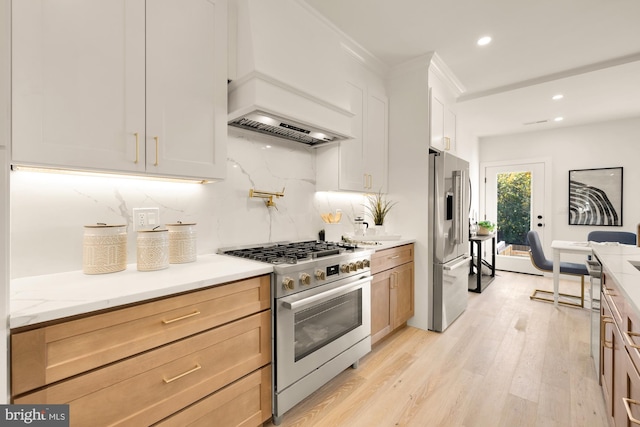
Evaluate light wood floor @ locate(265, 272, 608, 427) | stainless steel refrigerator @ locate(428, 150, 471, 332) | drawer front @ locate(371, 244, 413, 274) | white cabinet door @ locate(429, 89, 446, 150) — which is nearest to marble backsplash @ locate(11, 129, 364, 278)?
drawer front @ locate(371, 244, 413, 274)

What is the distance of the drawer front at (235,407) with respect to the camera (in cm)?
126

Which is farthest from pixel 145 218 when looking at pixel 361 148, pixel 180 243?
pixel 361 148

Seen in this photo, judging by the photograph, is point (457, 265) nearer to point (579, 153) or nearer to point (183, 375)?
point (183, 375)

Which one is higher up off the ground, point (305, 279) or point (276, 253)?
point (276, 253)

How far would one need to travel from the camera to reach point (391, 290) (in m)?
2.66

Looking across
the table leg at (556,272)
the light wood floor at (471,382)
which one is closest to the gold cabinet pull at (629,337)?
the light wood floor at (471,382)

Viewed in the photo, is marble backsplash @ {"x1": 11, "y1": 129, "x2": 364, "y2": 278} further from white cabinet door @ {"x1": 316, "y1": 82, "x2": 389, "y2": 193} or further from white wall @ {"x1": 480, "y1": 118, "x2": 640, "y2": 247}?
white wall @ {"x1": 480, "y1": 118, "x2": 640, "y2": 247}

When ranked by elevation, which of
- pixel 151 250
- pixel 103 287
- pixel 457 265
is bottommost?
pixel 457 265

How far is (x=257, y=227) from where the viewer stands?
89.0 inches

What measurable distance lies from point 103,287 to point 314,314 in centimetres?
112

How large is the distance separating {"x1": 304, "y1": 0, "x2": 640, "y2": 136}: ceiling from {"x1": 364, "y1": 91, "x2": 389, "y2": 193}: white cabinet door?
452 millimetres

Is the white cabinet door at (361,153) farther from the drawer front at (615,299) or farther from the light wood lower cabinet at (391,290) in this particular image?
the drawer front at (615,299)

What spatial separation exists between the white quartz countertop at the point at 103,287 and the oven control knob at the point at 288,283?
0.11 meters

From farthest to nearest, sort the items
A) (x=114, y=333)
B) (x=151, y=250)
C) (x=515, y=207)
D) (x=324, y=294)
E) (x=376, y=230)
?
(x=515, y=207)
(x=376, y=230)
(x=324, y=294)
(x=151, y=250)
(x=114, y=333)
